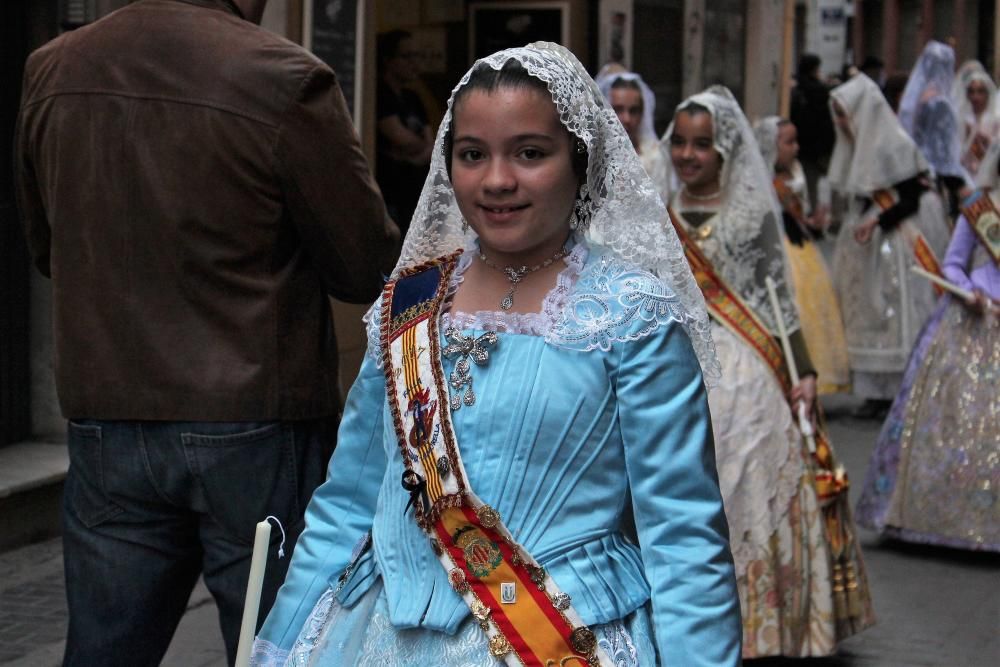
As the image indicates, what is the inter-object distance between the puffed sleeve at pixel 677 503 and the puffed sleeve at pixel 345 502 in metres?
0.47

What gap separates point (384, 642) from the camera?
102 inches

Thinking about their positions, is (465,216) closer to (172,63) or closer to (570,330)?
(570,330)

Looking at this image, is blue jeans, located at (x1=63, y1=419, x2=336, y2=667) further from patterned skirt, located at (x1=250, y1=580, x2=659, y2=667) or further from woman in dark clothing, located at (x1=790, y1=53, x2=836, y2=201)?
woman in dark clothing, located at (x1=790, y1=53, x2=836, y2=201)

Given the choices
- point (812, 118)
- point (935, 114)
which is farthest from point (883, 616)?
point (812, 118)

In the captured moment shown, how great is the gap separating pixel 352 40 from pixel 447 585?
254 inches

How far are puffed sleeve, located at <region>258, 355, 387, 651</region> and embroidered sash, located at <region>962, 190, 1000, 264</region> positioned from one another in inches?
195

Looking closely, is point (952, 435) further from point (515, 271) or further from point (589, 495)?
point (589, 495)

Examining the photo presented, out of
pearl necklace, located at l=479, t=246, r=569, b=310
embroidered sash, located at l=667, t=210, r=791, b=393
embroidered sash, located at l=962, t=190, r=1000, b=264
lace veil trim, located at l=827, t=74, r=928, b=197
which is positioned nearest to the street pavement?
embroidered sash, located at l=667, t=210, r=791, b=393

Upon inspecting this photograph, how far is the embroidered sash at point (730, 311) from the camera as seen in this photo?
18.6 feet

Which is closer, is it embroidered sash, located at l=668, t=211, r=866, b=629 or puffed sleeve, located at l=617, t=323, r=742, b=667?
puffed sleeve, located at l=617, t=323, r=742, b=667

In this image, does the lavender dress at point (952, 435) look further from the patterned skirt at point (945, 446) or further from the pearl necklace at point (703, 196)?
the pearl necklace at point (703, 196)

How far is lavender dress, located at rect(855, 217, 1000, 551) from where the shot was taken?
24.0 feet

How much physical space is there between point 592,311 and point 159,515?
3.99 ft

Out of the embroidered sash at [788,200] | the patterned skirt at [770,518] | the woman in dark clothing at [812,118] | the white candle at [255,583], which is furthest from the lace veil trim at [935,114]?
the white candle at [255,583]
